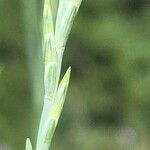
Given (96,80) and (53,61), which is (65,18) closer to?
(53,61)

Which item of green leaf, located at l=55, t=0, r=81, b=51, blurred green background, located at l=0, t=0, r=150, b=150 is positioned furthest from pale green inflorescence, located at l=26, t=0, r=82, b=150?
blurred green background, located at l=0, t=0, r=150, b=150

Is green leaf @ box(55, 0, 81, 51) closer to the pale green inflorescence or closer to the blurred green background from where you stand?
the pale green inflorescence

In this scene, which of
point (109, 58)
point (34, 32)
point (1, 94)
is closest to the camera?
point (34, 32)

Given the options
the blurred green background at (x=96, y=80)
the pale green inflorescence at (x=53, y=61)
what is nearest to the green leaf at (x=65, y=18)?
the pale green inflorescence at (x=53, y=61)

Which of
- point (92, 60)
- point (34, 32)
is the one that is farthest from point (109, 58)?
point (34, 32)

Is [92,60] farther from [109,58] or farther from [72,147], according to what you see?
[72,147]

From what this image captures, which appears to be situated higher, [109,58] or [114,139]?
[109,58]
